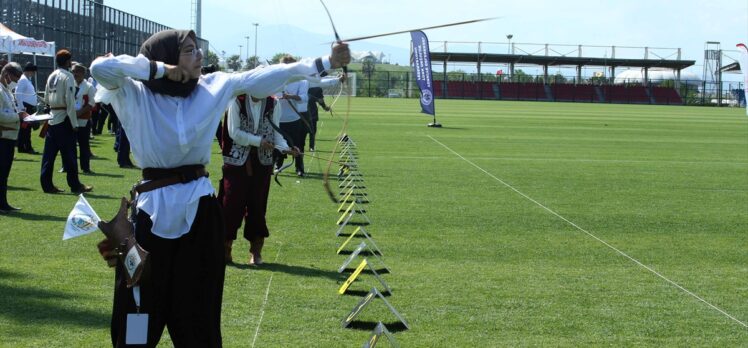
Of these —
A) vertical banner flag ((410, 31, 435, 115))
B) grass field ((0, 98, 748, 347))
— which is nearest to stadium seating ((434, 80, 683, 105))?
vertical banner flag ((410, 31, 435, 115))

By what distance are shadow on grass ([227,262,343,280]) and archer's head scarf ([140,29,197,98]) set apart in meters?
4.67

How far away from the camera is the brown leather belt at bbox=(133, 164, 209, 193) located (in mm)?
5242

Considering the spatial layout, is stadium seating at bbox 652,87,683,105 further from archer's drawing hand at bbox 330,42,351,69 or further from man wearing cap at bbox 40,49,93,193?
archer's drawing hand at bbox 330,42,351,69

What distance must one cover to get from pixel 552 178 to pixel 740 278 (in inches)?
410

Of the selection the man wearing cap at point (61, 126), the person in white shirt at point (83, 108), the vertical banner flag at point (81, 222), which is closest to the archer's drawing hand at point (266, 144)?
the vertical banner flag at point (81, 222)

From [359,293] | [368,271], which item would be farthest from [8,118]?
[359,293]

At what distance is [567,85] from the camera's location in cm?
10425

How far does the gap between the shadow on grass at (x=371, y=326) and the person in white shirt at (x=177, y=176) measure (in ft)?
8.12

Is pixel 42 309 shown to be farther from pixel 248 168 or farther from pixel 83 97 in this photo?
pixel 83 97

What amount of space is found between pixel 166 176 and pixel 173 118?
300 mm

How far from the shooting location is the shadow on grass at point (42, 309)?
25.0 ft

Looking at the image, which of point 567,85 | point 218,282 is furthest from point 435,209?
point 567,85

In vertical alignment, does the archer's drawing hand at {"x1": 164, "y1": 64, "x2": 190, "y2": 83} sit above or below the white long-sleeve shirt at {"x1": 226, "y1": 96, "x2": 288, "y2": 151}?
above

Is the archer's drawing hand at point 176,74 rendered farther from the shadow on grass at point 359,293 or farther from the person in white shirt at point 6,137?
the person in white shirt at point 6,137
